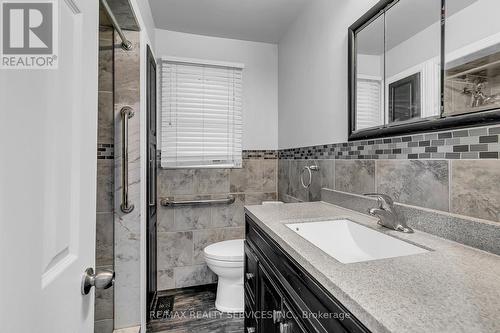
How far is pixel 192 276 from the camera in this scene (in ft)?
Result: 8.00

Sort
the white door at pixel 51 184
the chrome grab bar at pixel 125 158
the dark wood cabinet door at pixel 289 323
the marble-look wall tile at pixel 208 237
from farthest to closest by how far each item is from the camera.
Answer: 1. the marble-look wall tile at pixel 208 237
2. the chrome grab bar at pixel 125 158
3. the dark wood cabinet door at pixel 289 323
4. the white door at pixel 51 184

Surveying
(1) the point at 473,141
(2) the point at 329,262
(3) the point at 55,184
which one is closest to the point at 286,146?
(1) the point at 473,141

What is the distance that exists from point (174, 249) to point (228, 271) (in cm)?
72

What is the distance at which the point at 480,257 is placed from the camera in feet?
2.51

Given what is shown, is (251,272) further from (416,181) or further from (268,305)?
(416,181)

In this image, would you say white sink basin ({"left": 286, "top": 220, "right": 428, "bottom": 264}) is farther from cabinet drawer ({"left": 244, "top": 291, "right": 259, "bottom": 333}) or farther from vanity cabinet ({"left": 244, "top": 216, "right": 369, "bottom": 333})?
cabinet drawer ({"left": 244, "top": 291, "right": 259, "bottom": 333})

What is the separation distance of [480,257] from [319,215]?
2.17 ft

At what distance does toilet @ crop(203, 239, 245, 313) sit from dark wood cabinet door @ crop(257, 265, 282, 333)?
2.28 ft

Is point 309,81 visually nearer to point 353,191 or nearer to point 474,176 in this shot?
point 353,191

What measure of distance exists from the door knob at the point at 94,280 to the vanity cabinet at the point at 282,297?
55cm

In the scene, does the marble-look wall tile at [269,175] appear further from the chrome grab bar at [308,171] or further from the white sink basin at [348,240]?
the white sink basin at [348,240]

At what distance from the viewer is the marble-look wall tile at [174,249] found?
2.37 meters

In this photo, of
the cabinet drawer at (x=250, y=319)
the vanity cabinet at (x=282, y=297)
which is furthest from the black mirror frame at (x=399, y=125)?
the cabinet drawer at (x=250, y=319)

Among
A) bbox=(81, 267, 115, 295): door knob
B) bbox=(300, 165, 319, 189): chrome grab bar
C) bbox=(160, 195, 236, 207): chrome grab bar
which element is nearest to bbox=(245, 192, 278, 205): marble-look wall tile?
bbox=(160, 195, 236, 207): chrome grab bar
